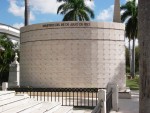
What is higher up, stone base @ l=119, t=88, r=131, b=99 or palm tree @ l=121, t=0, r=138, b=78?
palm tree @ l=121, t=0, r=138, b=78

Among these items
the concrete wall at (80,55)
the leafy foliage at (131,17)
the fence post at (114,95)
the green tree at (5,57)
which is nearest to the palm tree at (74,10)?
the leafy foliage at (131,17)

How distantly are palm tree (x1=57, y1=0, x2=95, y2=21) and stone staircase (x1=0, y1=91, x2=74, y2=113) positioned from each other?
35454 mm

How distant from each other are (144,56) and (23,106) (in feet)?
15.8

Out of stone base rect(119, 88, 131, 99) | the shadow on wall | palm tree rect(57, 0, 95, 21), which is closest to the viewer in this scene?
stone base rect(119, 88, 131, 99)

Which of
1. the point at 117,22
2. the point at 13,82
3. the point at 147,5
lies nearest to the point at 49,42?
the point at 117,22

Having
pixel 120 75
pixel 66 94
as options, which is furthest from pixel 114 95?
pixel 120 75

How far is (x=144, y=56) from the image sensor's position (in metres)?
7.84

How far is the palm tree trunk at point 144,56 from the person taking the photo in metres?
7.78

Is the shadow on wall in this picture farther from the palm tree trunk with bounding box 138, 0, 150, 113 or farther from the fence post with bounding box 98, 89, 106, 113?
the palm tree trunk with bounding box 138, 0, 150, 113

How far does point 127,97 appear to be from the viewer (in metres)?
19.5

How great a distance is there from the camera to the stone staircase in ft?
32.9

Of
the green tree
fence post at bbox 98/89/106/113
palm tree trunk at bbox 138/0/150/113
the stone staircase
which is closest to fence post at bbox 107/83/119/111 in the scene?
the stone staircase

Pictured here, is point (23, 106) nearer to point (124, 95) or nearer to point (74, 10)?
point (124, 95)

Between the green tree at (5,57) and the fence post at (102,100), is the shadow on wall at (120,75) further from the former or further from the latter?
the green tree at (5,57)
